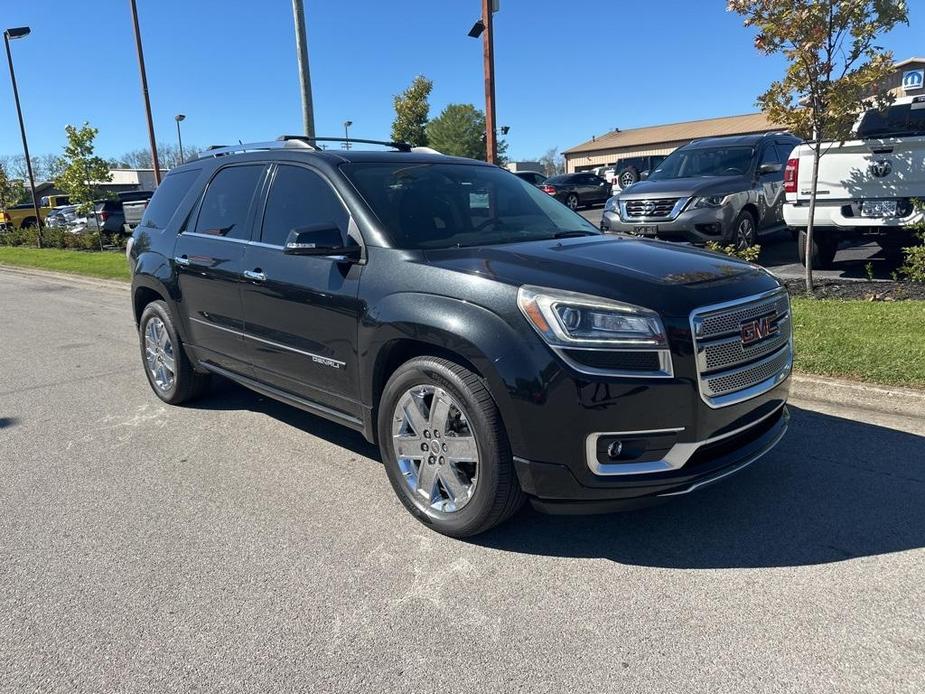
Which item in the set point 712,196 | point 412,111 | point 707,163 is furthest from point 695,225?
point 412,111

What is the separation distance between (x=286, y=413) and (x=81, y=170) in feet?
68.6

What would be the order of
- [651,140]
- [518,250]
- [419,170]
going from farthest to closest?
[651,140], [419,170], [518,250]

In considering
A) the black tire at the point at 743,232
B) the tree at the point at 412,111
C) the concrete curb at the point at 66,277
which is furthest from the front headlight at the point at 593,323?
the tree at the point at 412,111

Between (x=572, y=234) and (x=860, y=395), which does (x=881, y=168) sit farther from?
(x=572, y=234)

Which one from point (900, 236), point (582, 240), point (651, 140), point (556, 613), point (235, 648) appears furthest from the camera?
point (651, 140)

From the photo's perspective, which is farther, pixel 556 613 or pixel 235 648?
pixel 556 613

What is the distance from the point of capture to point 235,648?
2.54 meters

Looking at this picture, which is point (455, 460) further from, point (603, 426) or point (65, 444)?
point (65, 444)

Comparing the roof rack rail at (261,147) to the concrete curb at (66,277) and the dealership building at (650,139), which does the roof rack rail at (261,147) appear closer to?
the concrete curb at (66,277)

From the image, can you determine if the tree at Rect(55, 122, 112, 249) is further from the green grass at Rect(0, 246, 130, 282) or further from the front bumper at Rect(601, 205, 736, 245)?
the front bumper at Rect(601, 205, 736, 245)

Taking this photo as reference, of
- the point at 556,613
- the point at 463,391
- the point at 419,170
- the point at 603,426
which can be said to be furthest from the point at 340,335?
the point at 556,613

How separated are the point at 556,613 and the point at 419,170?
267cm

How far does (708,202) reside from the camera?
9.45 meters

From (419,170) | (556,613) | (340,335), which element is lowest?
(556,613)
